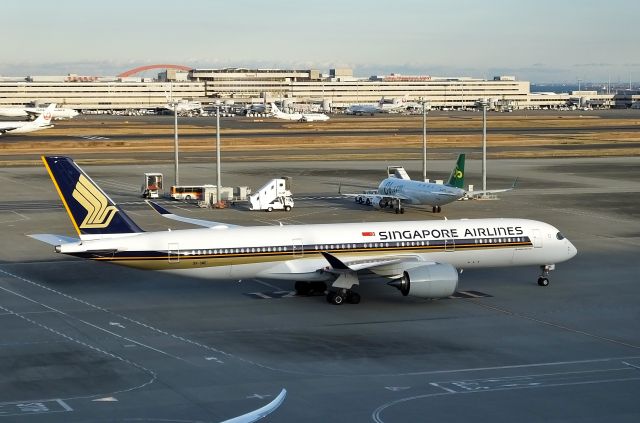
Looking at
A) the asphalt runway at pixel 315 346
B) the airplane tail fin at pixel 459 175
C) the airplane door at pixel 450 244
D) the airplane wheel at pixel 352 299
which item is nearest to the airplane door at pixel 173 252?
the asphalt runway at pixel 315 346

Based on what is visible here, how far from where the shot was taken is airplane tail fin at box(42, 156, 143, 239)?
48094 millimetres

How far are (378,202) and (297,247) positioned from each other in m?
42.7

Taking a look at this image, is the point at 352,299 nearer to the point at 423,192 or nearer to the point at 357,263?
the point at 357,263

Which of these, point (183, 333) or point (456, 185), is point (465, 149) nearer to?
point (456, 185)

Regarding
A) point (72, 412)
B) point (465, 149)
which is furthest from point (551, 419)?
point (465, 149)

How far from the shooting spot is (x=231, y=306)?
50.4 m

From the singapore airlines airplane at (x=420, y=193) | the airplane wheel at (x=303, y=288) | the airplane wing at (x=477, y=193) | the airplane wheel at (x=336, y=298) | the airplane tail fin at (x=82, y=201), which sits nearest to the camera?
the airplane tail fin at (x=82, y=201)

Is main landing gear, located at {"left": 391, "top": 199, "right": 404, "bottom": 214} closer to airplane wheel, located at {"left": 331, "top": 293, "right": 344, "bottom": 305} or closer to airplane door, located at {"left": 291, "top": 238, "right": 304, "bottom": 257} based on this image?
airplane door, located at {"left": 291, "top": 238, "right": 304, "bottom": 257}

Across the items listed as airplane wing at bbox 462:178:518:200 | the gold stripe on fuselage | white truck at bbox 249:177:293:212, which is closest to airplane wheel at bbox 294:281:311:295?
the gold stripe on fuselage

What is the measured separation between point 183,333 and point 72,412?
1191 cm

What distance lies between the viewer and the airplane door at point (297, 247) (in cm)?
5084

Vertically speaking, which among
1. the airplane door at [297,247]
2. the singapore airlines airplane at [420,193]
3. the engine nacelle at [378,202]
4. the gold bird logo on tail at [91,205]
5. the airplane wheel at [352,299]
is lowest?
the airplane wheel at [352,299]

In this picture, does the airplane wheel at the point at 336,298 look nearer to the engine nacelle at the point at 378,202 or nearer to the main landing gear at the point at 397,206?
the main landing gear at the point at 397,206

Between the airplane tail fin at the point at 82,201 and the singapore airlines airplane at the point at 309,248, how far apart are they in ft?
0.16
